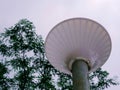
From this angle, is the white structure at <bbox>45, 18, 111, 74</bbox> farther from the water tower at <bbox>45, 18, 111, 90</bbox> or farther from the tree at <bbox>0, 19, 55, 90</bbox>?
the tree at <bbox>0, 19, 55, 90</bbox>

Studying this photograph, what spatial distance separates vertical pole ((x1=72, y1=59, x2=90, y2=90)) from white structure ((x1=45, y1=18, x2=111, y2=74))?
3.7 inches

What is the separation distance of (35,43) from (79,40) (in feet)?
16.3

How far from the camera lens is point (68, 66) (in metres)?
3.72

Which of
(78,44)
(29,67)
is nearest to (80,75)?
(78,44)

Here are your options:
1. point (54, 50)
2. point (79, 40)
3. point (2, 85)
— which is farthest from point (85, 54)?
point (2, 85)

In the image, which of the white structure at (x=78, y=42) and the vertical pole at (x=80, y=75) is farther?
the white structure at (x=78, y=42)

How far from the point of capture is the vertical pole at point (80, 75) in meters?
3.30

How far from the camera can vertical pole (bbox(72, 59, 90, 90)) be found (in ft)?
10.8

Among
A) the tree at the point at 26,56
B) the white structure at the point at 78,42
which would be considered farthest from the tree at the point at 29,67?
the white structure at the point at 78,42

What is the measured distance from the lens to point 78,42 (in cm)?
366

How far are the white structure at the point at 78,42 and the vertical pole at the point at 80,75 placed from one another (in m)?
0.09

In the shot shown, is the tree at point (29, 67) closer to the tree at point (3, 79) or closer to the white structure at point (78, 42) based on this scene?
the tree at point (3, 79)

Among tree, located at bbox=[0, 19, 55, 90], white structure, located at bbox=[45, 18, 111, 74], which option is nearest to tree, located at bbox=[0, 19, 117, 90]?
tree, located at bbox=[0, 19, 55, 90]

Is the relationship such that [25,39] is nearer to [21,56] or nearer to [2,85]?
[21,56]
